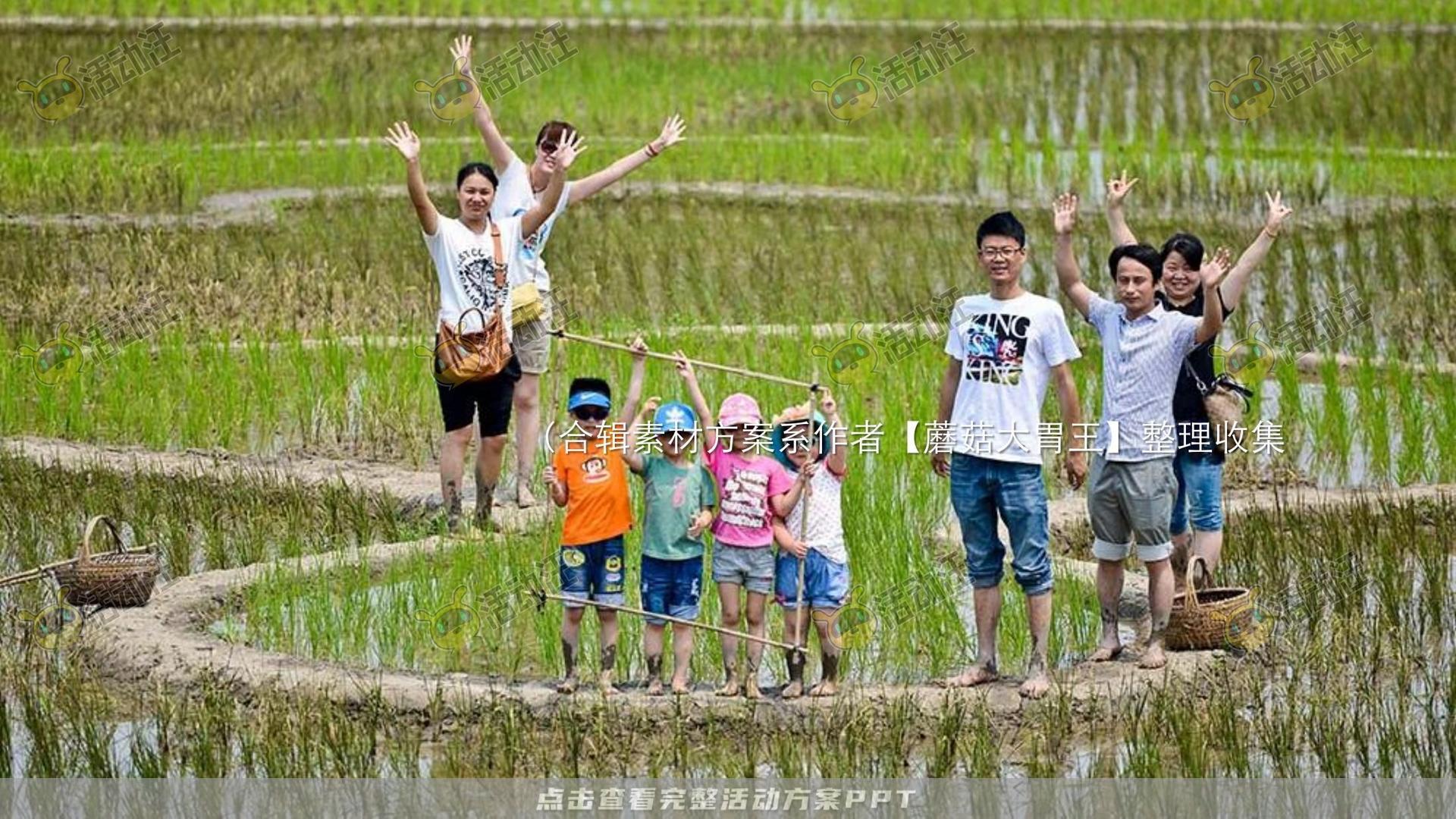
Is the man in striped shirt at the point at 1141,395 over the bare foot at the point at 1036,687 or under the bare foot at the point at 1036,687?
over

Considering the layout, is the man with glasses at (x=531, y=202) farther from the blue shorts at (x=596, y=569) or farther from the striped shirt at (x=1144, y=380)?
the striped shirt at (x=1144, y=380)

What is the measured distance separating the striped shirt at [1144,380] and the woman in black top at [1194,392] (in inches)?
6.2

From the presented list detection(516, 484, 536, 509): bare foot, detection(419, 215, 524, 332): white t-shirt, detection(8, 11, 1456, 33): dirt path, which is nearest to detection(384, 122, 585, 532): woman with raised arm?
detection(419, 215, 524, 332): white t-shirt

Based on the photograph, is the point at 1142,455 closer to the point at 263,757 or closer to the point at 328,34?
the point at 263,757

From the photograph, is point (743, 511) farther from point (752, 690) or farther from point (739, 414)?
point (752, 690)

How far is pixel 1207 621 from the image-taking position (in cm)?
680

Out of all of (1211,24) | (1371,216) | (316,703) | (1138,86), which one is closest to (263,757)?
(316,703)

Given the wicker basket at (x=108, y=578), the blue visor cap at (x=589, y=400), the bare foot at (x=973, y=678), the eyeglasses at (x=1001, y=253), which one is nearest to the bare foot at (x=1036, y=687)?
the bare foot at (x=973, y=678)

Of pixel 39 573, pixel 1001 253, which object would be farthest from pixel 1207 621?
pixel 39 573

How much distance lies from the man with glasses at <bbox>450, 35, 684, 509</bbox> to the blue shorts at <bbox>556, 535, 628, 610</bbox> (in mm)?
1631

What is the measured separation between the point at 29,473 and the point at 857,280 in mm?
4426

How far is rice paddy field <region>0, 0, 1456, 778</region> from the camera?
627cm

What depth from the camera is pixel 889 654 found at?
701cm

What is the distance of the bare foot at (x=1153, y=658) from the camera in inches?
263
